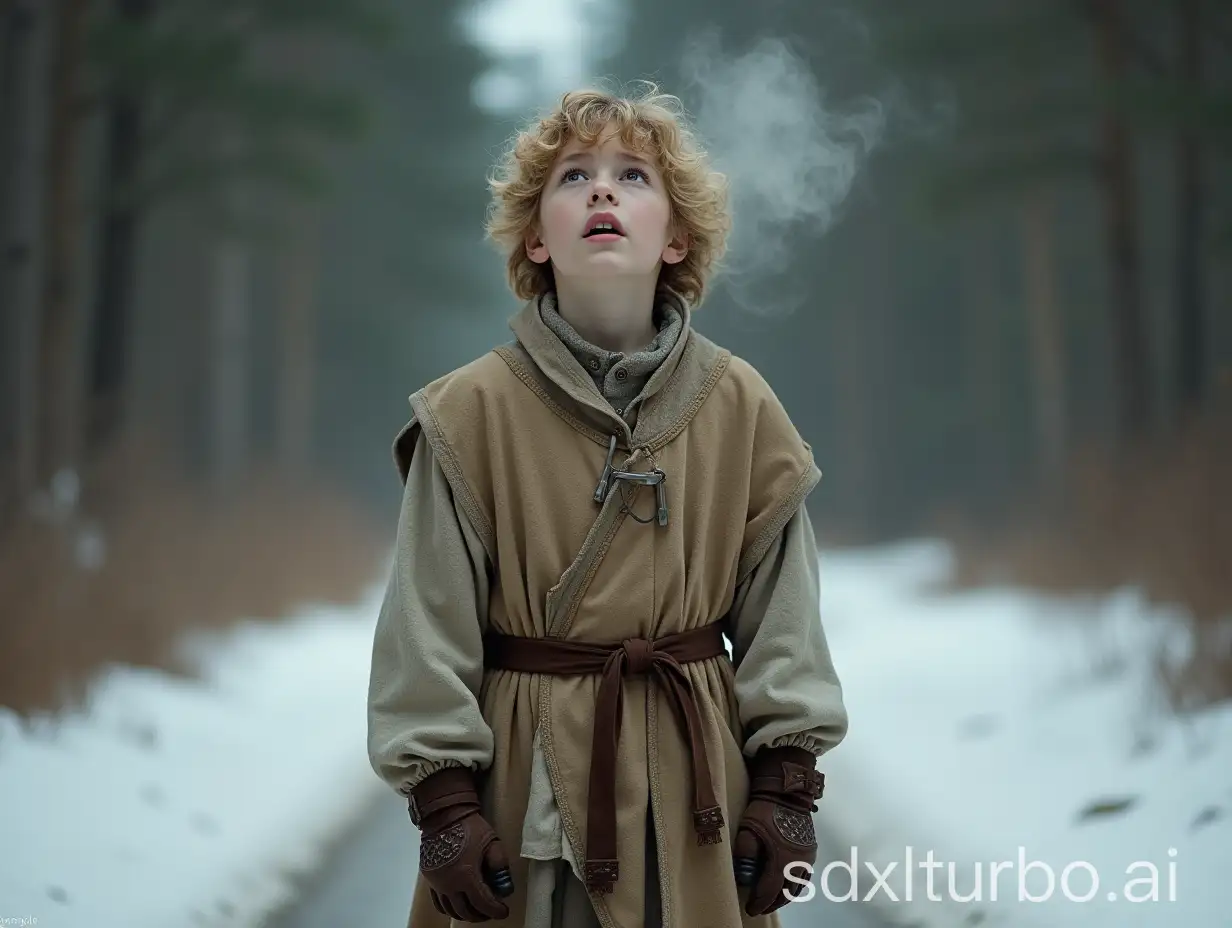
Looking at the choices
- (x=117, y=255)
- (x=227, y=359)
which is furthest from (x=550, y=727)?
(x=227, y=359)

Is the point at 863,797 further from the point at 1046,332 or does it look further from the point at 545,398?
the point at 1046,332

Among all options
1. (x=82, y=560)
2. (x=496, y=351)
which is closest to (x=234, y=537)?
(x=82, y=560)

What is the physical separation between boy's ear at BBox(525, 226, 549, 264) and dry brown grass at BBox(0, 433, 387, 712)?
2.94 meters

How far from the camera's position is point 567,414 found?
207 centimetres

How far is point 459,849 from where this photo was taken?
6.15ft

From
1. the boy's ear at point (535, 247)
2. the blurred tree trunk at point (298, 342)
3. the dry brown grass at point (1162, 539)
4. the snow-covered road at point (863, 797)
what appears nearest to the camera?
the boy's ear at point (535, 247)

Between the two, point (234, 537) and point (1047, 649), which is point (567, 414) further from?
point (234, 537)

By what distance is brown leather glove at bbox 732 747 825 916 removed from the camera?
6.55ft

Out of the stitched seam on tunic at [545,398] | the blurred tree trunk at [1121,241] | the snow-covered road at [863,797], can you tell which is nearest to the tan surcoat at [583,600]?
A: the stitched seam on tunic at [545,398]

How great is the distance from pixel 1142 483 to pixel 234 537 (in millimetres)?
5811

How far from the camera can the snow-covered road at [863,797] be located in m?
3.27

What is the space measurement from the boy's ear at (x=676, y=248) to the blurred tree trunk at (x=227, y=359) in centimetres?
1091

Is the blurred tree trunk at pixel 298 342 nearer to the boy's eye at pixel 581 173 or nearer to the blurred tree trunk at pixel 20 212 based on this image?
the blurred tree trunk at pixel 20 212

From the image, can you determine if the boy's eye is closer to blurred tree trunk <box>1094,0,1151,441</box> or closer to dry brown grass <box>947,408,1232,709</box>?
dry brown grass <box>947,408,1232,709</box>
